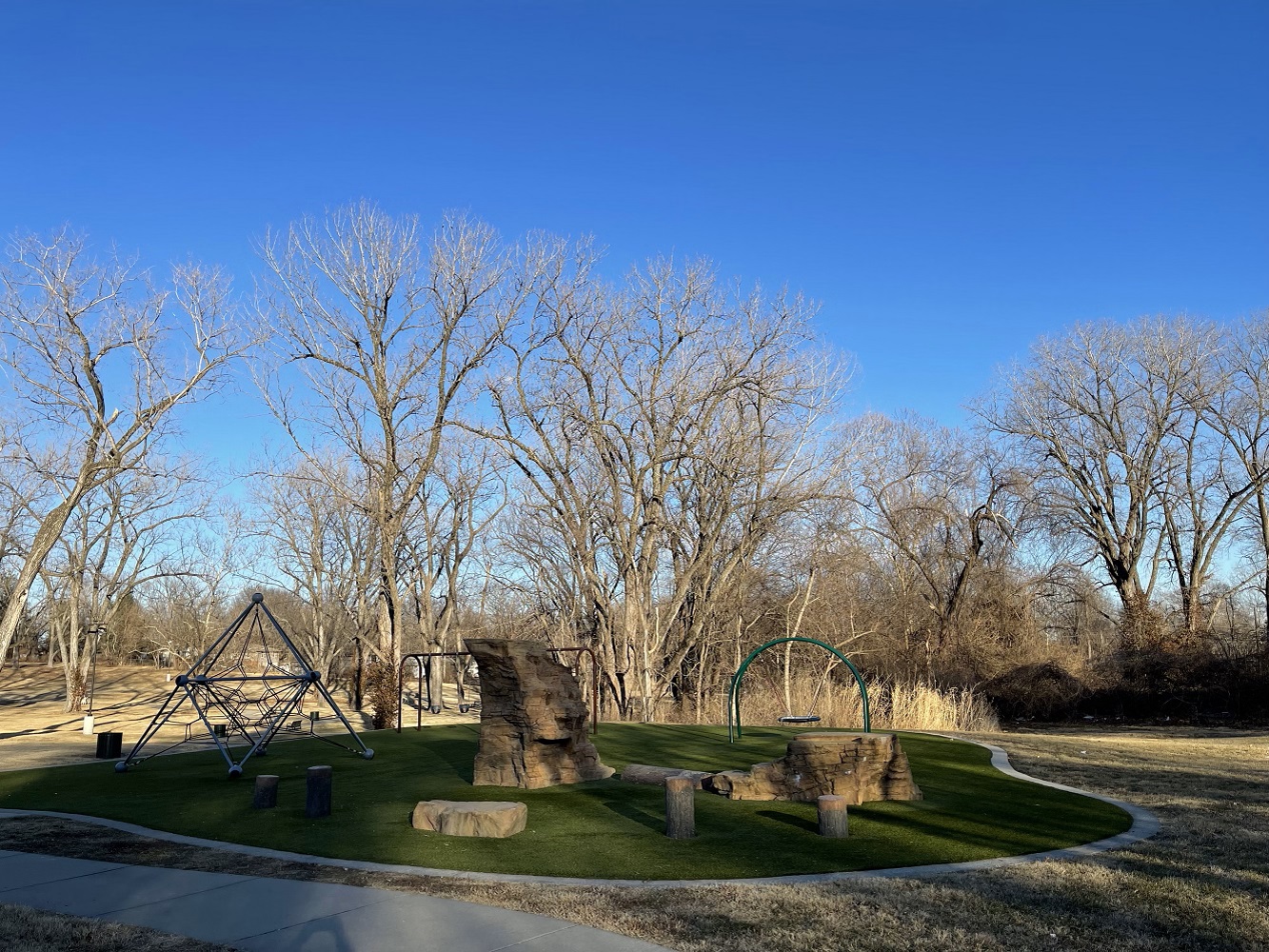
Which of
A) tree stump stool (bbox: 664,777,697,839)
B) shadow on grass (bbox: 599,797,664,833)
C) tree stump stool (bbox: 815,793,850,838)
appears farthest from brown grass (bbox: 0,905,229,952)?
tree stump stool (bbox: 815,793,850,838)

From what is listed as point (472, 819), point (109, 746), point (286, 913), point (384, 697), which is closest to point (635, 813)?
point (472, 819)

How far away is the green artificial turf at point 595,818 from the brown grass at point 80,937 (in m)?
2.14

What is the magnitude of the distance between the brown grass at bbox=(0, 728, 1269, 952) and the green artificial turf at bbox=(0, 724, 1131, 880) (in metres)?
0.56

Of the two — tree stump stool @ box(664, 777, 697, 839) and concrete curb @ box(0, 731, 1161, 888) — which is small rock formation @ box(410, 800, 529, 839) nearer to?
concrete curb @ box(0, 731, 1161, 888)

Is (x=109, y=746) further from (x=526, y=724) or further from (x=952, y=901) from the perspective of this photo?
(x=952, y=901)

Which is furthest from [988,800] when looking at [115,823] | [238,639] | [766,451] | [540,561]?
[238,639]

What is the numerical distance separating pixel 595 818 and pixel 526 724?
2.26 m

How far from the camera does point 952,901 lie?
5.68 metres

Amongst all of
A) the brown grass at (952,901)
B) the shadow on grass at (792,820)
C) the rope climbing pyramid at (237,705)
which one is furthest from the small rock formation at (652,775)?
the rope climbing pyramid at (237,705)

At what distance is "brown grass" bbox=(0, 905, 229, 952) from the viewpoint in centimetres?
494

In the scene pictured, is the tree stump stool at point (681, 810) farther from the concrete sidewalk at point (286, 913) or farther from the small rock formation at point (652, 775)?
the small rock formation at point (652, 775)

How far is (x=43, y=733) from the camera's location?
23156mm

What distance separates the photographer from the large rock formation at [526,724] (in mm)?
10953

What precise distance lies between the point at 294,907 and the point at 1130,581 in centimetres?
3080
